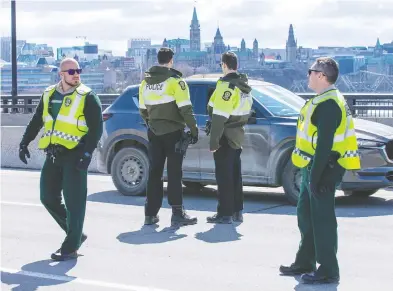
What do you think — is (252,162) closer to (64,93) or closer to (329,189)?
(64,93)

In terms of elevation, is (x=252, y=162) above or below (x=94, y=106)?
below

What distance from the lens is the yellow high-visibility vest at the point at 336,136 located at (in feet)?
20.9

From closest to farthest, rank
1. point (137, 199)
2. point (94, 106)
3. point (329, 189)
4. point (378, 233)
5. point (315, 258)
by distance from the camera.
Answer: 1. point (329, 189)
2. point (315, 258)
3. point (94, 106)
4. point (378, 233)
5. point (137, 199)

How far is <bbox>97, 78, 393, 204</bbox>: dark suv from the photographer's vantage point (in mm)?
10555

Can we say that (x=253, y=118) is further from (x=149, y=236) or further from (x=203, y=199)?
(x=149, y=236)

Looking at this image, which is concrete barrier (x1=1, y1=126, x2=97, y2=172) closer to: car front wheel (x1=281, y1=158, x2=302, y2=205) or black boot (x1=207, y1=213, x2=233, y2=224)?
car front wheel (x1=281, y1=158, x2=302, y2=205)

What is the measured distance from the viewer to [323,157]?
247 inches

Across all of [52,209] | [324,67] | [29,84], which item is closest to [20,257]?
[52,209]

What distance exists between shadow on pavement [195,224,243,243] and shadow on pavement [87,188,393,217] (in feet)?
3.69

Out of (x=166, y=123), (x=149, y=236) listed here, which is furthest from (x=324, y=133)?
(x=166, y=123)

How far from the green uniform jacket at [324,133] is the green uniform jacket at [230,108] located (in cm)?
300

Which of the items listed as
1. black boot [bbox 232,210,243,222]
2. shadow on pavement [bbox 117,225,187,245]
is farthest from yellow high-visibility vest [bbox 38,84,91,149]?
black boot [bbox 232,210,243,222]

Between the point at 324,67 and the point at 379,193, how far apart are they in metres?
5.87

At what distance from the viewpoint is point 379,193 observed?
1198 centimetres
